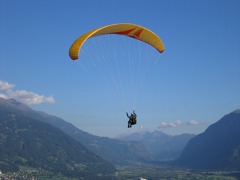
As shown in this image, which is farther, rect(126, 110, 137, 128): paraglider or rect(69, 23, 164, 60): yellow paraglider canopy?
rect(126, 110, 137, 128): paraglider

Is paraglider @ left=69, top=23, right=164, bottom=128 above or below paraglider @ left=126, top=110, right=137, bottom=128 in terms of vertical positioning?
above

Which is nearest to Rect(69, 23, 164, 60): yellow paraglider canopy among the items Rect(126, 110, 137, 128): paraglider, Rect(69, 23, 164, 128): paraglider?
Rect(69, 23, 164, 128): paraglider

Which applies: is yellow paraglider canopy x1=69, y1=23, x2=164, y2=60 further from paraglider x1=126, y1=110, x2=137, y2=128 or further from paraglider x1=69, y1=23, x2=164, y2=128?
paraglider x1=126, y1=110, x2=137, y2=128

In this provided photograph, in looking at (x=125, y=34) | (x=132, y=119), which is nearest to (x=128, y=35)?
(x=125, y=34)

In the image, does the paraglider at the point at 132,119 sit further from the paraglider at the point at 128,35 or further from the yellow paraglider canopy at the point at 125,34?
the yellow paraglider canopy at the point at 125,34

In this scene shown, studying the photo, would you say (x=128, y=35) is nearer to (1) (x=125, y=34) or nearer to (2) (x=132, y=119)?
(1) (x=125, y=34)

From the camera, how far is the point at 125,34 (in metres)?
41.1

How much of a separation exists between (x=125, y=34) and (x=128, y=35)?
38 centimetres

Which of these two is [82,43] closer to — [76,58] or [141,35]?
[76,58]

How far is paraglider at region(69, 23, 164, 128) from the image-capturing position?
3331 centimetres

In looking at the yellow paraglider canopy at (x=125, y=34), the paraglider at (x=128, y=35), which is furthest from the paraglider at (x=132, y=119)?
the yellow paraglider canopy at (x=125, y=34)

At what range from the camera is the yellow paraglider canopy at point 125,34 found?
33312mm

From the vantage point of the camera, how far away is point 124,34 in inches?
1615

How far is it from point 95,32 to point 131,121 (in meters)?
10.7
